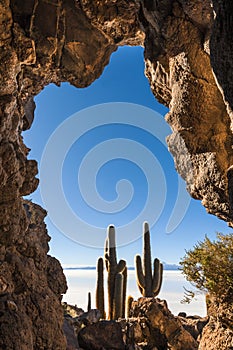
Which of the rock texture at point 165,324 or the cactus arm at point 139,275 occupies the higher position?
the cactus arm at point 139,275

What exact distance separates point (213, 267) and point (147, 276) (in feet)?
34.5

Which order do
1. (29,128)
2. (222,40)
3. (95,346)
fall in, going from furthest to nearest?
(29,128)
(95,346)
(222,40)

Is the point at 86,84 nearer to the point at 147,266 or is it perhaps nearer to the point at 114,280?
the point at 147,266

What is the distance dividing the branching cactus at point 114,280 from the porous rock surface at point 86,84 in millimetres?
5655

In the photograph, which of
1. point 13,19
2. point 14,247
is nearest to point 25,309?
point 14,247

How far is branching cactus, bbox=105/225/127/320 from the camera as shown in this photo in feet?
54.4

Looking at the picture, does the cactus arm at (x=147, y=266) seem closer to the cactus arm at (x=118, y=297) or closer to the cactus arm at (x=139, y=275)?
the cactus arm at (x=139, y=275)

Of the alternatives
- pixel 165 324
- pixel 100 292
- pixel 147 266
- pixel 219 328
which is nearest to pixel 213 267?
pixel 219 328

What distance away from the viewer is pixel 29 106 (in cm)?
1382

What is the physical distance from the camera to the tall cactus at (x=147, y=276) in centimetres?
1684

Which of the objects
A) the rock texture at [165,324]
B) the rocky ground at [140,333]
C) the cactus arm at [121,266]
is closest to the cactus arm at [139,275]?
the cactus arm at [121,266]

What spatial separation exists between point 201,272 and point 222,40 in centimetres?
564

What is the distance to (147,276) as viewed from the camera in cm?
1705

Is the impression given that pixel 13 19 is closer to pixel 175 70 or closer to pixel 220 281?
pixel 175 70
